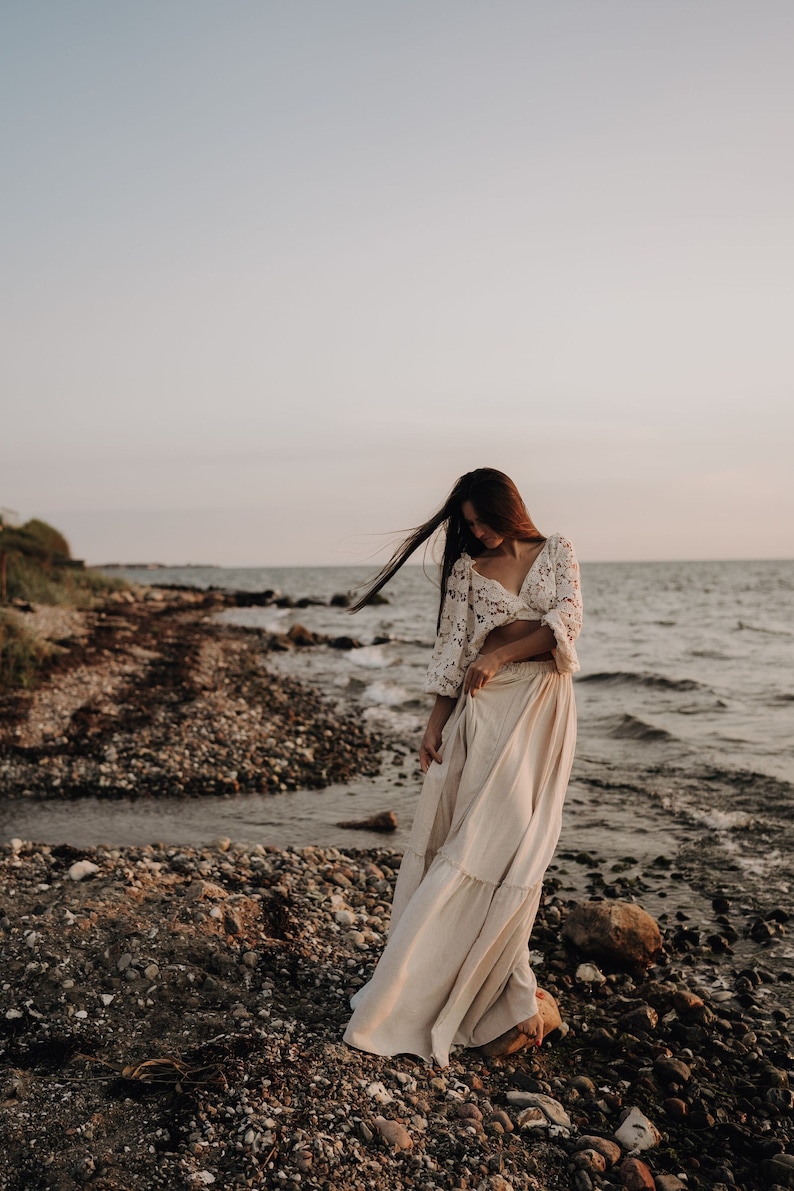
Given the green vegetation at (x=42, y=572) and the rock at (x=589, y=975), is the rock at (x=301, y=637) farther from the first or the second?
the rock at (x=589, y=975)

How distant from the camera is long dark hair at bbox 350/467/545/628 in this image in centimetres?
469

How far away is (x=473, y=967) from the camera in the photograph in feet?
14.8

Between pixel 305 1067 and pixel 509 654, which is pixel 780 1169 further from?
pixel 509 654

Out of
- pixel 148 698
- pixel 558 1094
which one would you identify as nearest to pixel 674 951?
pixel 558 1094

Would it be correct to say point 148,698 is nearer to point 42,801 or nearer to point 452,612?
point 42,801

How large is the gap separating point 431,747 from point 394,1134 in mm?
1904

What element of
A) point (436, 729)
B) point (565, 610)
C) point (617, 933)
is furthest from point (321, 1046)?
point (617, 933)

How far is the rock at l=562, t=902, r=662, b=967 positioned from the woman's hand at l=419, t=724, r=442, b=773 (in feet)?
8.03

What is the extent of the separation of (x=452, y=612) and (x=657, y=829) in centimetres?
611

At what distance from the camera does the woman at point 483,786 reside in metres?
4.52

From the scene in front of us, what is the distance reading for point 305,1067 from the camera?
168 inches

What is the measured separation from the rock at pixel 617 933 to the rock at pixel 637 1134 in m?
2.03

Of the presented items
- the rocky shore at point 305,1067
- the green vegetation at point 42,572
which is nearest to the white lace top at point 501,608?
the rocky shore at point 305,1067

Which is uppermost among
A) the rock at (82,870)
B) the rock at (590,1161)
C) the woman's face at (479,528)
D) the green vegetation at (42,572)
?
the woman's face at (479,528)
